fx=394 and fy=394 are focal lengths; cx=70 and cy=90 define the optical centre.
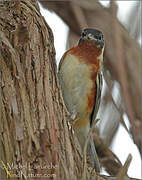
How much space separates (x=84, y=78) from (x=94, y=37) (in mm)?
399

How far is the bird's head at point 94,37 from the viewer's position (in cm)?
352

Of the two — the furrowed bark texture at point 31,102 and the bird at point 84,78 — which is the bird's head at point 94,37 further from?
the furrowed bark texture at point 31,102

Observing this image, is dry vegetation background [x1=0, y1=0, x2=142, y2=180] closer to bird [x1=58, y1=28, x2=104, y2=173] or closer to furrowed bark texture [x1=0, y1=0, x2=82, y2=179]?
furrowed bark texture [x1=0, y1=0, x2=82, y2=179]

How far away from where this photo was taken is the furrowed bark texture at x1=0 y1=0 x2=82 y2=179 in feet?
7.27

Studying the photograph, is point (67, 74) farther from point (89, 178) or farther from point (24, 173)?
point (24, 173)

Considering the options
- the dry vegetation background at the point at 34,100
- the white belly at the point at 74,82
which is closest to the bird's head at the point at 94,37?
the white belly at the point at 74,82

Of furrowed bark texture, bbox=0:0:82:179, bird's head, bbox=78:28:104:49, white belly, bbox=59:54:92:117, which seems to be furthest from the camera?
bird's head, bbox=78:28:104:49

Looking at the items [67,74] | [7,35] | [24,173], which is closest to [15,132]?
[24,173]

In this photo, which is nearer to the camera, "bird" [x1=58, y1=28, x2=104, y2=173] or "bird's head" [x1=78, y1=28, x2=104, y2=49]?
"bird" [x1=58, y1=28, x2=104, y2=173]

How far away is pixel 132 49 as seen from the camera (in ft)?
12.0

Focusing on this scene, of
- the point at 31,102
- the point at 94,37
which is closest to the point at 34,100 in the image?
the point at 31,102

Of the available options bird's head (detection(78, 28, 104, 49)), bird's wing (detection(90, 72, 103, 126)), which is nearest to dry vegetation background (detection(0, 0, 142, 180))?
bird's wing (detection(90, 72, 103, 126))

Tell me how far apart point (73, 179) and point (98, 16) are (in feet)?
6.68

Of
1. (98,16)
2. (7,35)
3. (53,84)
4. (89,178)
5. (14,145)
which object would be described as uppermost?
(98,16)
